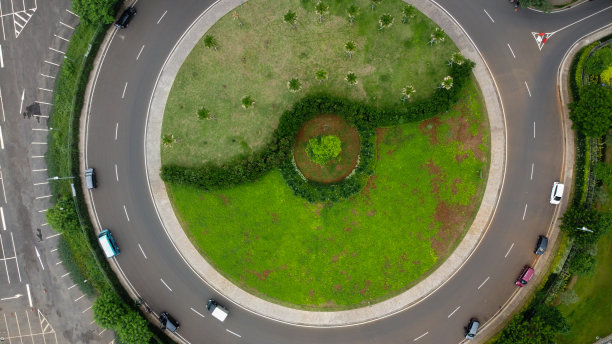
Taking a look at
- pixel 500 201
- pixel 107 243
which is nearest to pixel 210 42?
pixel 107 243

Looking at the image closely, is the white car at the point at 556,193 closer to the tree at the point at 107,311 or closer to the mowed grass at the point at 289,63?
the mowed grass at the point at 289,63

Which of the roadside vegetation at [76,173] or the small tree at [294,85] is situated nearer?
the small tree at [294,85]

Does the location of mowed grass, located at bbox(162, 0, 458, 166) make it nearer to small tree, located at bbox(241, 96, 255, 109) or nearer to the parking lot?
small tree, located at bbox(241, 96, 255, 109)

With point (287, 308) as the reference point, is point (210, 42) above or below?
above

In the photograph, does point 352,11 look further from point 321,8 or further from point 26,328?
point 26,328

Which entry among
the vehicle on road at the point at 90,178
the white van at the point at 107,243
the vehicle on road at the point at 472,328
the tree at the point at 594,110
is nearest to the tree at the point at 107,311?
the white van at the point at 107,243
